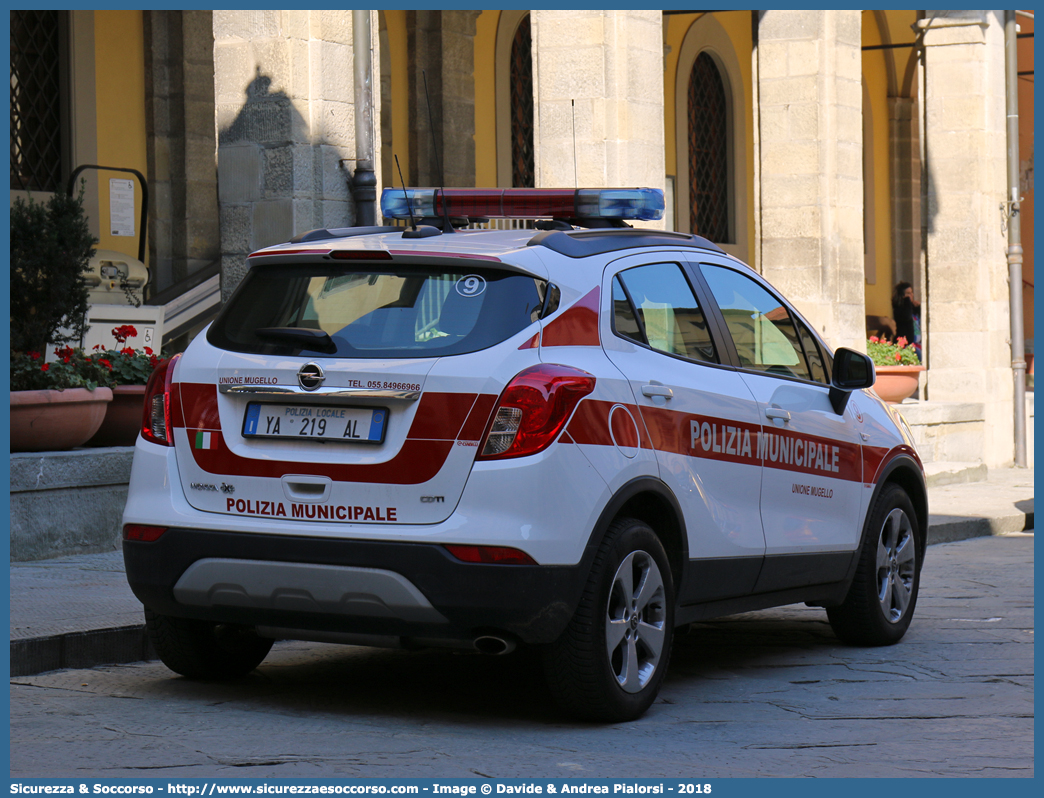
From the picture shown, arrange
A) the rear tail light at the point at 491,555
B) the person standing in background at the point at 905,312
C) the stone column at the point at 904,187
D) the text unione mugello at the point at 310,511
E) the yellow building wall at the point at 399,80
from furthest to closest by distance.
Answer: the stone column at the point at 904,187
the person standing in background at the point at 905,312
the yellow building wall at the point at 399,80
the text unione mugello at the point at 310,511
the rear tail light at the point at 491,555

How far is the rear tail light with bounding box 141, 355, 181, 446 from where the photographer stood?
5.38 m

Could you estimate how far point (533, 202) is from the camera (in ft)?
20.9

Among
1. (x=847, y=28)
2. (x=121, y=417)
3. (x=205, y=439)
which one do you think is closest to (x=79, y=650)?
(x=205, y=439)

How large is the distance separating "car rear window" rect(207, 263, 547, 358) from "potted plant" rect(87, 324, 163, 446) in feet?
14.6

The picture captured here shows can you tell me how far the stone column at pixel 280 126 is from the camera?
10562 mm

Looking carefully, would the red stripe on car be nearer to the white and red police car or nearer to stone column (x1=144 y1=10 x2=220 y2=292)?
the white and red police car

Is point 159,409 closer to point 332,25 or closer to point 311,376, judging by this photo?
point 311,376

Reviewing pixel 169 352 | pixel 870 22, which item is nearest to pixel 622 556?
pixel 169 352

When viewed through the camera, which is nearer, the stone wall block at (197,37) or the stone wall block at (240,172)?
the stone wall block at (240,172)

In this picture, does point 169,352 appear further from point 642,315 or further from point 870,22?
point 870,22

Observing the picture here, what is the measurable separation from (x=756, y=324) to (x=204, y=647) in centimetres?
253

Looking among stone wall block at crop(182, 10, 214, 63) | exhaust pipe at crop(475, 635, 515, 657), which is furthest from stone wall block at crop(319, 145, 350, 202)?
stone wall block at crop(182, 10, 214, 63)

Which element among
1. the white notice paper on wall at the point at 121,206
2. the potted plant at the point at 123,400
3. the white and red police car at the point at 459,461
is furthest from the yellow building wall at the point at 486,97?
the white and red police car at the point at 459,461

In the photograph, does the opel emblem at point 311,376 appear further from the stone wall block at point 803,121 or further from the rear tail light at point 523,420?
the stone wall block at point 803,121
